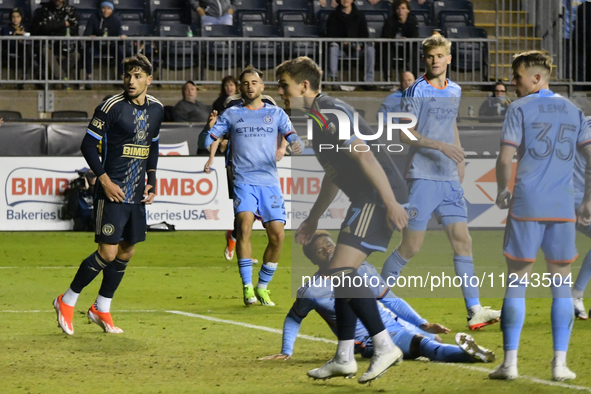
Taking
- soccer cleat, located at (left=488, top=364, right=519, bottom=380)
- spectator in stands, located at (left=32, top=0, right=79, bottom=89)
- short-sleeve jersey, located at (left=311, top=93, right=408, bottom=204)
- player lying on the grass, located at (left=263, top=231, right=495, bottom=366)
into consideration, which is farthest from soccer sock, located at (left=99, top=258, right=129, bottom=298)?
spectator in stands, located at (left=32, top=0, right=79, bottom=89)

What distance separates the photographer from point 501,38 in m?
20.9

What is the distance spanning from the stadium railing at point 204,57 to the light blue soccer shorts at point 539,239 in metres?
13.3

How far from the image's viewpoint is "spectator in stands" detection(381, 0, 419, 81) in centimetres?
1894

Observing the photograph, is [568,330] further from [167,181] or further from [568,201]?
[167,181]

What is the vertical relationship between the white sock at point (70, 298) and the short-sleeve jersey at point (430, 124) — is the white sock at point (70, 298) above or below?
below

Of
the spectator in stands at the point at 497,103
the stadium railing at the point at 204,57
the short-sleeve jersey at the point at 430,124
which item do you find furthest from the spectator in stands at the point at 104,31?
the short-sleeve jersey at the point at 430,124

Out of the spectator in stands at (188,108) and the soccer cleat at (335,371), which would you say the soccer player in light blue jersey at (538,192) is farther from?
the spectator in stands at (188,108)

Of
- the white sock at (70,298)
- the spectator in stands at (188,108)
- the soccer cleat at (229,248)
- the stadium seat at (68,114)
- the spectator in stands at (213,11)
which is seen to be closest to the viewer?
the white sock at (70,298)

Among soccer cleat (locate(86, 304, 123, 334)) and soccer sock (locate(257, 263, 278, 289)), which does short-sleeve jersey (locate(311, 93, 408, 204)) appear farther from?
soccer sock (locate(257, 263, 278, 289))

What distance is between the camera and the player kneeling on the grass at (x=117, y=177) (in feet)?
23.0

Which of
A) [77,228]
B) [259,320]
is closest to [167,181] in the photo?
[77,228]

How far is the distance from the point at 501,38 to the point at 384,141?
561 inches

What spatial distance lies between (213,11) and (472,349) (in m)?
15.5

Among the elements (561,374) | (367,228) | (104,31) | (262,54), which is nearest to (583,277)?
(561,374)
